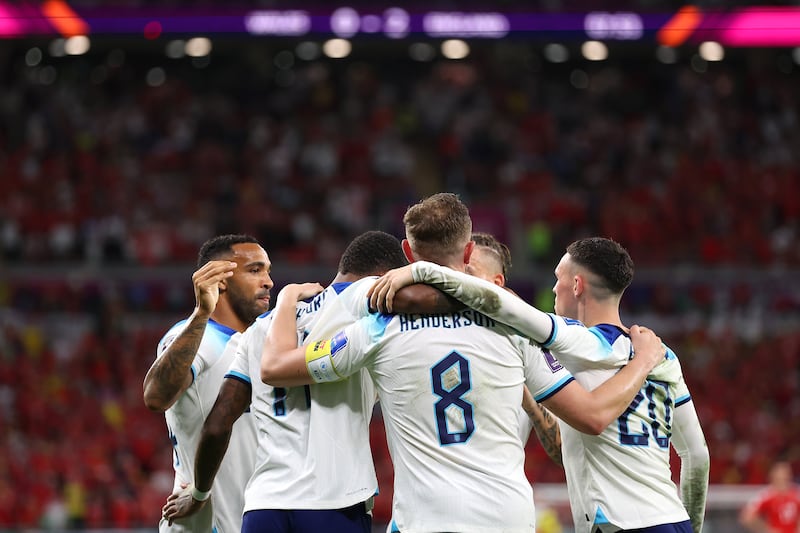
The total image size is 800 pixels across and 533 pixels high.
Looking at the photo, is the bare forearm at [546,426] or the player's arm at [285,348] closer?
the player's arm at [285,348]

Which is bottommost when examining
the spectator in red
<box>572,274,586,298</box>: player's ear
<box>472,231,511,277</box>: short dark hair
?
the spectator in red

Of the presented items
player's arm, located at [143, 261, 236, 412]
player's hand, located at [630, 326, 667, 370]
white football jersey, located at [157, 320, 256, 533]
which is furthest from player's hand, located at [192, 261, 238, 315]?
player's hand, located at [630, 326, 667, 370]

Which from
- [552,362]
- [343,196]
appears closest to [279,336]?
[552,362]

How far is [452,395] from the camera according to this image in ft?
12.1

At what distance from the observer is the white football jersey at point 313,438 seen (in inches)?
156

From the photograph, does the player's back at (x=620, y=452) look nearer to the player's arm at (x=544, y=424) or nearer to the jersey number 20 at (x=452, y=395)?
the player's arm at (x=544, y=424)

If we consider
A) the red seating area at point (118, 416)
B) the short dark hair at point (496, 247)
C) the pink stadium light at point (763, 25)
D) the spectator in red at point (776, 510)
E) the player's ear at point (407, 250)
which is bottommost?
the spectator in red at point (776, 510)

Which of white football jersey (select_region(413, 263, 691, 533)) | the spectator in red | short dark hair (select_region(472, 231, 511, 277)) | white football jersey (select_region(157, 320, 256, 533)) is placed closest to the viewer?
white football jersey (select_region(413, 263, 691, 533))

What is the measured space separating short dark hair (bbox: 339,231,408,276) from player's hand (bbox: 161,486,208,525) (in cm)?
122

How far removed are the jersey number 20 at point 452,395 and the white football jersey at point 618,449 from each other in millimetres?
391

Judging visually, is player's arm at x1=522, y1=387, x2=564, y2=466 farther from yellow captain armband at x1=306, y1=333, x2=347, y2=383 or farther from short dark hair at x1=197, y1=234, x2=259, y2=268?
short dark hair at x1=197, y1=234, x2=259, y2=268

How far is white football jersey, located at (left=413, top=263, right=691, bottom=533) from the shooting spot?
13.1ft

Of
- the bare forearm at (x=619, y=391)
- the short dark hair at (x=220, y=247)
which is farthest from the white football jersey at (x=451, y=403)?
the short dark hair at (x=220, y=247)

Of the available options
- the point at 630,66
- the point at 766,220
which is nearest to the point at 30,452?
the point at 766,220
